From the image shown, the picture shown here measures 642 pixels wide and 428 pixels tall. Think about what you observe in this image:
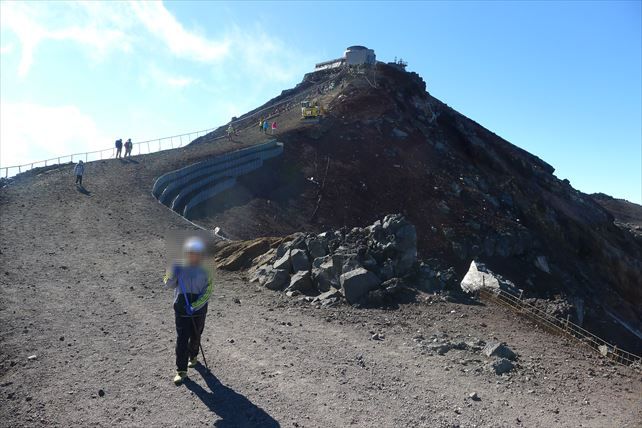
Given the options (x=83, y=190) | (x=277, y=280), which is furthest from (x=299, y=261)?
(x=83, y=190)

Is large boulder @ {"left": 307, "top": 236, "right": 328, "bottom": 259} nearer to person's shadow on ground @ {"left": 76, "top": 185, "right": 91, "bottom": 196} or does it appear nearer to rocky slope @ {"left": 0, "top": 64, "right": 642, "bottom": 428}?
rocky slope @ {"left": 0, "top": 64, "right": 642, "bottom": 428}

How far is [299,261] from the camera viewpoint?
12.4m

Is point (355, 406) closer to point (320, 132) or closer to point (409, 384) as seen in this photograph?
point (409, 384)

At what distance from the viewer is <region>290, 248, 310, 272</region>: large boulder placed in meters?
12.3

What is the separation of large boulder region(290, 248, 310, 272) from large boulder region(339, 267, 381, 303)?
1536 mm

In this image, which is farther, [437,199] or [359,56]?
[359,56]

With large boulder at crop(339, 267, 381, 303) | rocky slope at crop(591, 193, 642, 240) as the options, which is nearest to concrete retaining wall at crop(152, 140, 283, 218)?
large boulder at crop(339, 267, 381, 303)

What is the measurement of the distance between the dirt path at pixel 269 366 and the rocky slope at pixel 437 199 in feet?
49.8

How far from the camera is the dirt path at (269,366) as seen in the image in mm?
6199

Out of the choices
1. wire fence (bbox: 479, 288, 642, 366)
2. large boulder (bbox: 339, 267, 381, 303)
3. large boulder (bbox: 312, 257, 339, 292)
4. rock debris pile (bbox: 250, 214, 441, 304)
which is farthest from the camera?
large boulder (bbox: 312, 257, 339, 292)

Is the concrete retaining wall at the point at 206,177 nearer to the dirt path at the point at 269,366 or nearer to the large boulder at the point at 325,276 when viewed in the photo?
the dirt path at the point at 269,366

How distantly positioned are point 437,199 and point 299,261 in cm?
2534

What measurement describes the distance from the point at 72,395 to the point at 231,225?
20.2 m

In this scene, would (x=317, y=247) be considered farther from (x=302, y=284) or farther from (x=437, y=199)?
(x=437, y=199)
